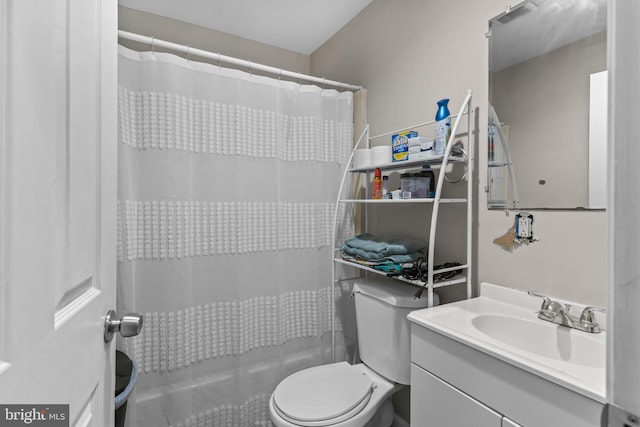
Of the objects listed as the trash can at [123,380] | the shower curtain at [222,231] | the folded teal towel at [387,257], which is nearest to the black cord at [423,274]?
the folded teal towel at [387,257]

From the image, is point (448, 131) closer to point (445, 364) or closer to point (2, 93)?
point (445, 364)

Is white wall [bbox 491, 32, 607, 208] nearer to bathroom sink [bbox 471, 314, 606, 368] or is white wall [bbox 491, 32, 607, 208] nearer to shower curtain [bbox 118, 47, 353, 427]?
bathroom sink [bbox 471, 314, 606, 368]

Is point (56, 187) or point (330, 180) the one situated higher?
point (330, 180)

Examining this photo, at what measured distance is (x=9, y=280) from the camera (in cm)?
31

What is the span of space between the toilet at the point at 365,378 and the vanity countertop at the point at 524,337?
259 millimetres

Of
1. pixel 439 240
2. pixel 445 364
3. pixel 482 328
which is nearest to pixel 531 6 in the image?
pixel 439 240

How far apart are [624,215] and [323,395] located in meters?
1.38

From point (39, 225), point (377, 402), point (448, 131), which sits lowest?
point (377, 402)

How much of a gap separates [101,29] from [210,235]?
3.64ft

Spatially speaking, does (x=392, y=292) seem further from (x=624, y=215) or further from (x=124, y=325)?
(x=624, y=215)

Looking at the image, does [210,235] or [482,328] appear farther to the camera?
[210,235]

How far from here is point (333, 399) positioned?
1.35 m

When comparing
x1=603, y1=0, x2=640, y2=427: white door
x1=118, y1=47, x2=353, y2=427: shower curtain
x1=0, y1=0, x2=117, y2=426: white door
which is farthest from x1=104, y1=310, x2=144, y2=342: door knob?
A: x1=118, y1=47, x2=353, y2=427: shower curtain

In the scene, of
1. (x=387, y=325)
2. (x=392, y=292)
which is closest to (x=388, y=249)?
(x=392, y=292)
